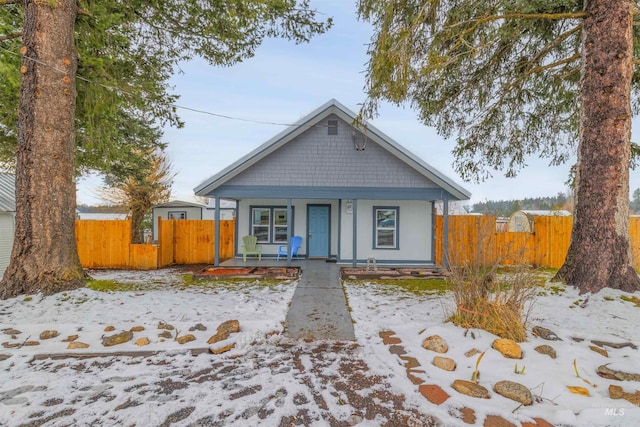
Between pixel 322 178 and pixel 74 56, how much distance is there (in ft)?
20.8

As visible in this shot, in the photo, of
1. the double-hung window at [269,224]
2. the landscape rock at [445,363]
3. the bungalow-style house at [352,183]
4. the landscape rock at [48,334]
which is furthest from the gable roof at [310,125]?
the landscape rock at [445,363]

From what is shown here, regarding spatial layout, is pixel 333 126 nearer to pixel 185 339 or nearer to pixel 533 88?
pixel 533 88

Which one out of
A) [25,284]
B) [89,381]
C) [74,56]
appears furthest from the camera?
[74,56]

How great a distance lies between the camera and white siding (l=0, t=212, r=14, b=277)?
9203mm

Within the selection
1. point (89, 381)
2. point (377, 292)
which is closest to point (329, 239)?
point (377, 292)

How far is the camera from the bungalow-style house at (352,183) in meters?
9.34

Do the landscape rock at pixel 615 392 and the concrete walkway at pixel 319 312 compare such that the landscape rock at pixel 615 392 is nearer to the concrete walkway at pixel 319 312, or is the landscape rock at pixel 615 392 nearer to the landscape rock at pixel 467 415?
the landscape rock at pixel 467 415

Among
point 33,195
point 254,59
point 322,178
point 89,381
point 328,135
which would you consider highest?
point 254,59

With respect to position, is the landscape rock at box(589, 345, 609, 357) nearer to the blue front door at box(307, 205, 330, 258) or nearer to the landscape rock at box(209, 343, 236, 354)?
the landscape rock at box(209, 343, 236, 354)

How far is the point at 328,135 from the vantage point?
385 inches

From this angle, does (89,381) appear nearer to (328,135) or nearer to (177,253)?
(328,135)

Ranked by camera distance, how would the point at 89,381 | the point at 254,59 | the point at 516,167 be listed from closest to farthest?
the point at 89,381, the point at 254,59, the point at 516,167

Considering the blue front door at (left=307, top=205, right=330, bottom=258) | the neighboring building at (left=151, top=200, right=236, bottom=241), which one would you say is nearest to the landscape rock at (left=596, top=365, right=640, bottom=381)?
the blue front door at (left=307, top=205, right=330, bottom=258)

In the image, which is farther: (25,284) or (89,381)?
(25,284)
